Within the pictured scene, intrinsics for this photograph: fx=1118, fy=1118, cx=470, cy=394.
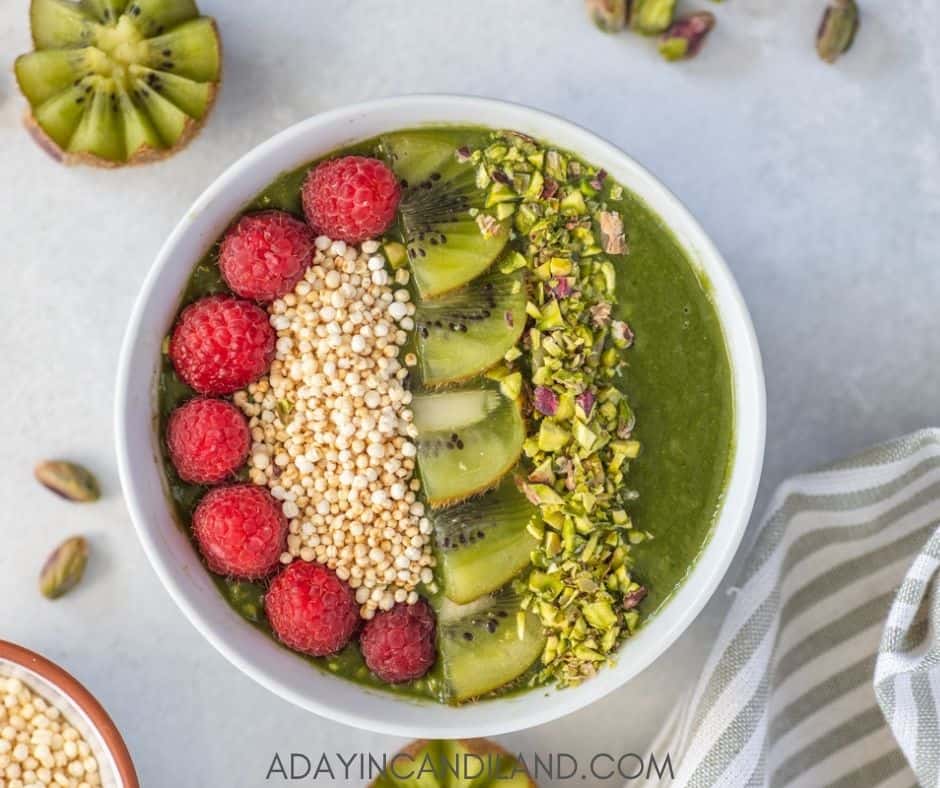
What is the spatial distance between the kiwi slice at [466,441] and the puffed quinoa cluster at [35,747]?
0.86 metres

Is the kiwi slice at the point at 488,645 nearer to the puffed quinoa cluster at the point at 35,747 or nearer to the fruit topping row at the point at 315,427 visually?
the fruit topping row at the point at 315,427

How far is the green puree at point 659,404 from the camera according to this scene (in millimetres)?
2072

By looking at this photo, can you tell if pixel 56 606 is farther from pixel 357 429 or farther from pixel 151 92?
pixel 151 92

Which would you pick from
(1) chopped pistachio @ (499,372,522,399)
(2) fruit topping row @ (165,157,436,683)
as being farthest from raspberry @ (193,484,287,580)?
(1) chopped pistachio @ (499,372,522,399)

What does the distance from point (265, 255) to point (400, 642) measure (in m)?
0.73

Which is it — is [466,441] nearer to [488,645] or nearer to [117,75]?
[488,645]

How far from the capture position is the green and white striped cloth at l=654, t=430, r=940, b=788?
7.16ft

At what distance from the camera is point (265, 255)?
197 cm

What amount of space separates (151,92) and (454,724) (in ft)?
4.41

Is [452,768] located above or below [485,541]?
below

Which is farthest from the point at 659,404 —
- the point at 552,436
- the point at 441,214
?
the point at 441,214

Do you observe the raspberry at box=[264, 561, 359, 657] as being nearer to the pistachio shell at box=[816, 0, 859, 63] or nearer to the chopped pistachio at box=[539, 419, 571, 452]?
the chopped pistachio at box=[539, 419, 571, 452]

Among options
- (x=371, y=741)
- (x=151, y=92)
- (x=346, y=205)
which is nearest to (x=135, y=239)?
(x=151, y=92)

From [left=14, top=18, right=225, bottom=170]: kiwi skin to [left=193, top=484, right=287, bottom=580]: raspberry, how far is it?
27.1 inches
